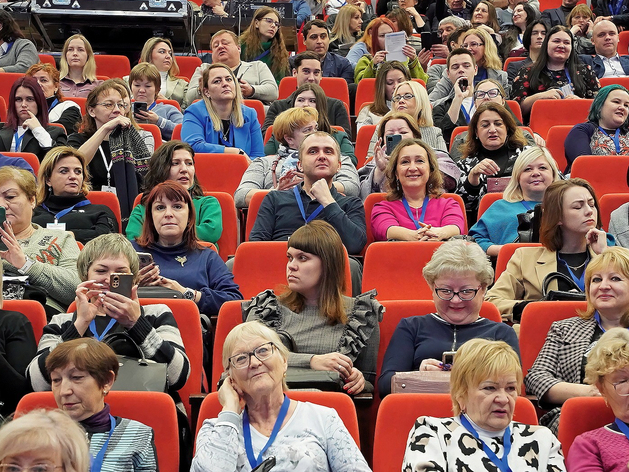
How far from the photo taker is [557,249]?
388 centimetres

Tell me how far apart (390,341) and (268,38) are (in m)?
4.56

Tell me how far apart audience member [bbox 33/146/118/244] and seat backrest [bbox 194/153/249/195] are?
827mm

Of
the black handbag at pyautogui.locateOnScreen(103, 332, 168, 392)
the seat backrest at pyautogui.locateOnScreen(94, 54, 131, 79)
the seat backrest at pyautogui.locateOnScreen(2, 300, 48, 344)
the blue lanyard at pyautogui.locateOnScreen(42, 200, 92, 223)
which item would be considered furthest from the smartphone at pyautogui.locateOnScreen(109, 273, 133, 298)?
the seat backrest at pyautogui.locateOnScreen(94, 54, 131, 79)

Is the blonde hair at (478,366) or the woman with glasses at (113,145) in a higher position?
the woman with glasses at (113,145)

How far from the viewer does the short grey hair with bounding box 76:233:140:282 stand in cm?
341

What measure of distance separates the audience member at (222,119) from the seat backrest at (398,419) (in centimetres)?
306

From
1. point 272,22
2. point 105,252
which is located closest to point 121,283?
point 105,252

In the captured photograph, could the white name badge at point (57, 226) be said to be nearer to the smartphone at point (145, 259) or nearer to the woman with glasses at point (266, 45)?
the smartphone at point (145, 259)

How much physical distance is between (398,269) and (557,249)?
0.64 metres

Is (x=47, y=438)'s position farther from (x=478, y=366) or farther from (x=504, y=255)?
(x=504, y=255)

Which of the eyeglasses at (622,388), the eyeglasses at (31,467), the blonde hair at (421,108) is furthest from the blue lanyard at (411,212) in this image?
the eyeglasses at (31,467)

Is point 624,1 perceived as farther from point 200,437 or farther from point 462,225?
point 200,437

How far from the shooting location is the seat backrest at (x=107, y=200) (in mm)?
4648

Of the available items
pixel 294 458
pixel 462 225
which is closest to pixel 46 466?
pixel 294 458
